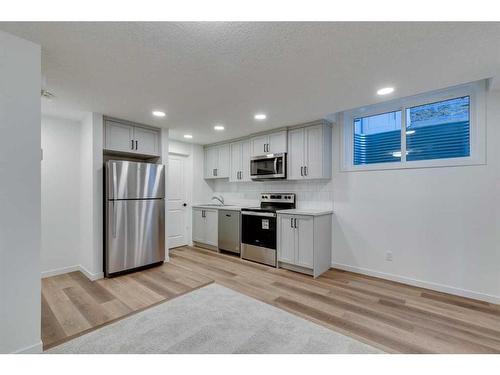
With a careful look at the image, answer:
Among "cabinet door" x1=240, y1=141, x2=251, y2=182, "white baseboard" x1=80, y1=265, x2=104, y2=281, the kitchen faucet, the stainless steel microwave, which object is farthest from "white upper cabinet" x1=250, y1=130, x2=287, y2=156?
"white baseboard" x1=80, y1=265, x2=104, y2=281

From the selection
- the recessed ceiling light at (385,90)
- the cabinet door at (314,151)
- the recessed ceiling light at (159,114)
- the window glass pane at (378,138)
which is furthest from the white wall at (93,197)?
the window glass pane at (378,138)

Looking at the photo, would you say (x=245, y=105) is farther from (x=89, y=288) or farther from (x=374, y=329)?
(x=89, y=288)

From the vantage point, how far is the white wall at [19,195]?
1.59 m

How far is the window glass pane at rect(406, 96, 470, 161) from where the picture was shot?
277cm

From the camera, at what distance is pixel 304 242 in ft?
11.2

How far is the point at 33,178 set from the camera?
1715 mm

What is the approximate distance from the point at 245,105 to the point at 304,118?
1.06 metres

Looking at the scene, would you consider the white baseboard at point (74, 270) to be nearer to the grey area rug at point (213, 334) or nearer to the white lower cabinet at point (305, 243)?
the grey area rug at point (213, 334)

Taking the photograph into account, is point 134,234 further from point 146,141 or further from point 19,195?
point 19,195

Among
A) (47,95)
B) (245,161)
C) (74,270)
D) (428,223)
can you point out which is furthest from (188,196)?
(428,223)

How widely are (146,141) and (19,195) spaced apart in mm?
2357

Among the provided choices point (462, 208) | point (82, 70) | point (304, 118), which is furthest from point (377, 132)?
point (82, 70)

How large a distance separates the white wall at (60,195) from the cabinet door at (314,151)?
145 inches

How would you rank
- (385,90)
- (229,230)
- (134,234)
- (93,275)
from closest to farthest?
(385,90) < (93,275) < (134,234) < (229,230)
